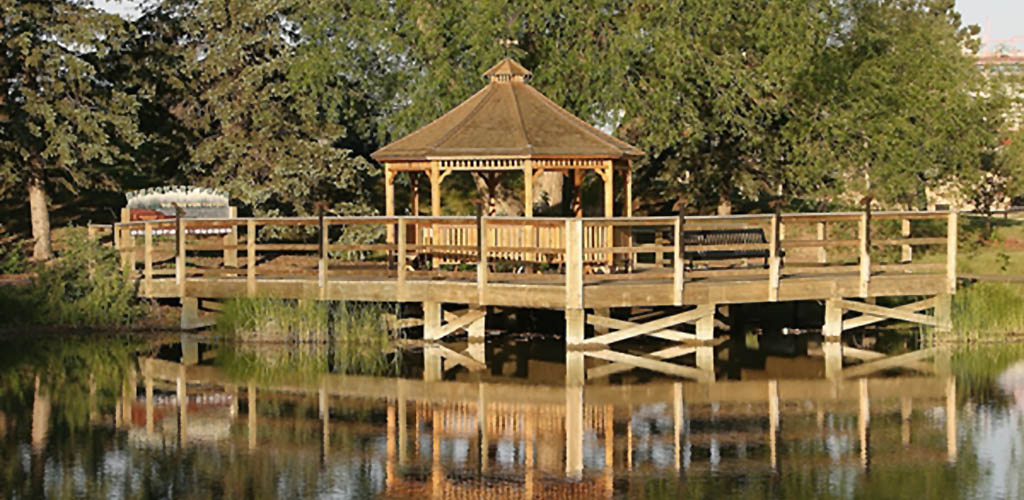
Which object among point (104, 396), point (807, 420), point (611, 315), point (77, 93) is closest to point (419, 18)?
point (77, 93)

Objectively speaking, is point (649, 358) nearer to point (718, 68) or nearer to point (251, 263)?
point (251, 263)

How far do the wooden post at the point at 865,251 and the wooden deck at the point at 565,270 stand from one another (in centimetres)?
2

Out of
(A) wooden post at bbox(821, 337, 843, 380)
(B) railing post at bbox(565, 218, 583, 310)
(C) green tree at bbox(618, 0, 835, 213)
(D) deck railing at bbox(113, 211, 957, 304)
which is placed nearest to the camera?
(A) wooden post at bbox(821, 337, 843, 380)

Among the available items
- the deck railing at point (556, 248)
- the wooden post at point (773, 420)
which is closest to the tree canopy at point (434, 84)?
the deck railing at point (556, 248)

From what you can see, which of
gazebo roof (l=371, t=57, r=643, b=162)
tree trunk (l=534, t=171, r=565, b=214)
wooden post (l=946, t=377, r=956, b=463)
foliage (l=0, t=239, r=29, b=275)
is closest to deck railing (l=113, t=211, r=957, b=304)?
gazebo roof (l=371, t=57, r=643, b=162)

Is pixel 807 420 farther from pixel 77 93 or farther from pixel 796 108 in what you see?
pixel 77 93

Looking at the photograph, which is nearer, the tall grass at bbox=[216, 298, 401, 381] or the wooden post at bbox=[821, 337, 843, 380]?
the wooden post at bbox=[821, 337, 843, 380]

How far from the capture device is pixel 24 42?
27.5 meters

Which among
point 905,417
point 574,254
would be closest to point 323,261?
point 574,254

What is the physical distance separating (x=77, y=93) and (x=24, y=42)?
1.56 meters

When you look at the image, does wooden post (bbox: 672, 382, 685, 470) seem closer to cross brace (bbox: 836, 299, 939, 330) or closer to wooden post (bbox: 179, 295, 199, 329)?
cross brace (bbox: 836, 299, 939, 330)

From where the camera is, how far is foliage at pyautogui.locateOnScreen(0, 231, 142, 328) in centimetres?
2380

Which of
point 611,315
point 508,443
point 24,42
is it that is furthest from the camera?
point 24,42

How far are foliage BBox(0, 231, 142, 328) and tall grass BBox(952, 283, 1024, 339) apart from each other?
1334 cm
